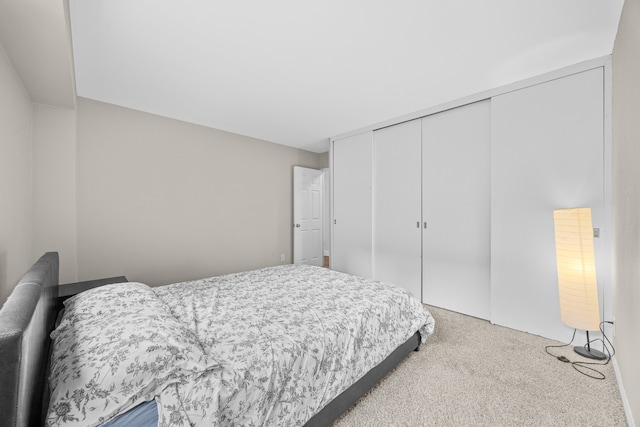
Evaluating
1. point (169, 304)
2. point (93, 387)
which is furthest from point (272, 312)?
point (93, 387)

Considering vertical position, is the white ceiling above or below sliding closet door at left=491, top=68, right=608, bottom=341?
above

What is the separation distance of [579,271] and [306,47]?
2790 millimetres

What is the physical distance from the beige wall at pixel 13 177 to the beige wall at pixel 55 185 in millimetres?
148

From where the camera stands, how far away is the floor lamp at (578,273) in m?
2.12

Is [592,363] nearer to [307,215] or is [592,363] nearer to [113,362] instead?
[113,362]

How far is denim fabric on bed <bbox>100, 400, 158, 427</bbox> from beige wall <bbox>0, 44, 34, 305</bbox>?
1.55m

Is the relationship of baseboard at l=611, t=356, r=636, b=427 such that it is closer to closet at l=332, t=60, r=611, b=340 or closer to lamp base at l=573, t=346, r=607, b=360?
lamp base at l=573, t=346, r=607, b=360

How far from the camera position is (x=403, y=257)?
3.71m

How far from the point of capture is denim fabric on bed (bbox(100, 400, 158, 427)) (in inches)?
37.7

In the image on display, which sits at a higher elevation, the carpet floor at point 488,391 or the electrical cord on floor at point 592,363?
the electrical cord on floor at point 592,363

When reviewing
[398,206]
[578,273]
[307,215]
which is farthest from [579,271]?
[307,215]

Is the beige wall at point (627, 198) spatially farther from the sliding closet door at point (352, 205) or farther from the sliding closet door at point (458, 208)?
the sliding closet door at point (352, 205)

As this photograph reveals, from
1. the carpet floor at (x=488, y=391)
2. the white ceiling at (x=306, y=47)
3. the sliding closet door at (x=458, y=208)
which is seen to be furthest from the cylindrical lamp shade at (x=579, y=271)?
the white ceiling at (x=306, y=47)

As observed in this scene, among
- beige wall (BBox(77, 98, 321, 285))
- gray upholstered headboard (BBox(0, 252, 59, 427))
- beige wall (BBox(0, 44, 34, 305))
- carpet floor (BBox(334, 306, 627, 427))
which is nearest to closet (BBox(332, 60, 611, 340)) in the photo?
carpet floor (BBox(334, 306, 627, 427))
